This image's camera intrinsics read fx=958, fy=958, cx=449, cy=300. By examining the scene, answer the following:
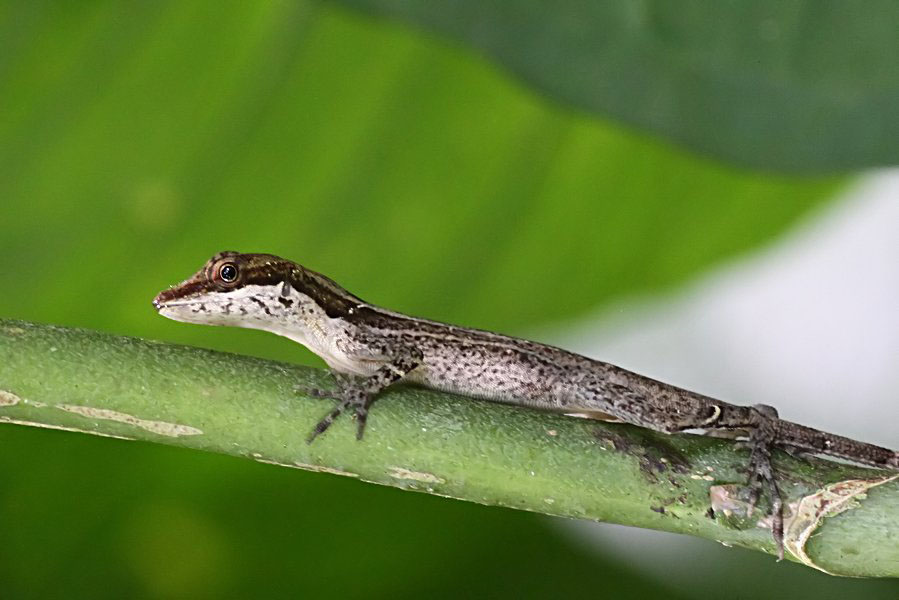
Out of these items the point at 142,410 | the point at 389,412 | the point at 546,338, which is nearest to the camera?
the point at 142,410

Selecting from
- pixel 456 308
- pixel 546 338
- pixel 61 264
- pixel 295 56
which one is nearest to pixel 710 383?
pixel 546 338

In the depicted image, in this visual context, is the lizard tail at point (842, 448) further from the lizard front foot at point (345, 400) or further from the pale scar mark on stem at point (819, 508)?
the lizard front foot at point (345, 400)

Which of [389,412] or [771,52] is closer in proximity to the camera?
[389,412]

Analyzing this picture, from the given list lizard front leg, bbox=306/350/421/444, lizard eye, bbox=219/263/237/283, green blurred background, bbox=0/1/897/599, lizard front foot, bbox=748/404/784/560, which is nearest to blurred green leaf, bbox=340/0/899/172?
green blurred background, bbox=0/1/897/599

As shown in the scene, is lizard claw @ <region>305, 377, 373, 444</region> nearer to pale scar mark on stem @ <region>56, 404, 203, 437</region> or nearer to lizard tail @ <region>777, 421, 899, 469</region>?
pale scar mark on stem @ <region>56, 404, 203, 437</region>

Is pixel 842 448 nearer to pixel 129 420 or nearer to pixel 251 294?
pixel 251 294

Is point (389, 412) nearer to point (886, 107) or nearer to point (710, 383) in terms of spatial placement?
point (886, 107)

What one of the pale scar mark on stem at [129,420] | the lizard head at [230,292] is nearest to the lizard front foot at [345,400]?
the pale scar mark on stem at [129,420]
